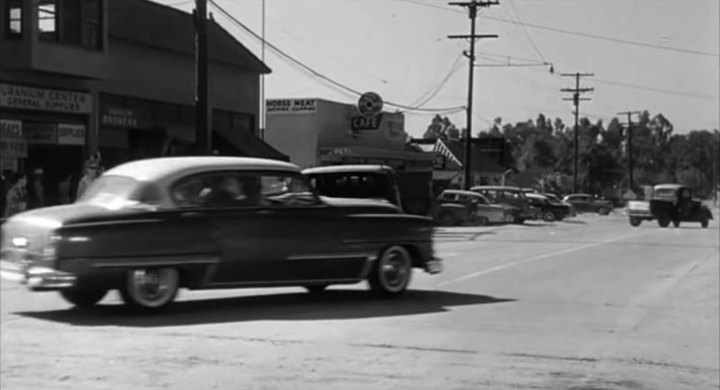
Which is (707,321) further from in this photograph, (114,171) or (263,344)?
(114,171)

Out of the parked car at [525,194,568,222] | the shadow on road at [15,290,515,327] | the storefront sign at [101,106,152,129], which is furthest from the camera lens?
the parked car at [525,194,568,222]

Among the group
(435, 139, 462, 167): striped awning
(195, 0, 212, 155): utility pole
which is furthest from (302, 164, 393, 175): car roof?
(195, 0, 212, 155): utility pole

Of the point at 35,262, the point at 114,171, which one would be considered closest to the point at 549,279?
the point at 114,171

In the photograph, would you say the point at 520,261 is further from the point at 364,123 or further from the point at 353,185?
the point at 364,123

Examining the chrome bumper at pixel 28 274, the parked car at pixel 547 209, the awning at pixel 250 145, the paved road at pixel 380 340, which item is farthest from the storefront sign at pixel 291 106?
A: the parked car at pixel 547 209

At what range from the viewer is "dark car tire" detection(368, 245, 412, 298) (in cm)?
851

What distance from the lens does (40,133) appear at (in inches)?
161

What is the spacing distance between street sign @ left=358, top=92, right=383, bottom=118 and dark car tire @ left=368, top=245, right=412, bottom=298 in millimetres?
4666

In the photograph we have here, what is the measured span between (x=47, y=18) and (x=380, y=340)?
15.9 feet

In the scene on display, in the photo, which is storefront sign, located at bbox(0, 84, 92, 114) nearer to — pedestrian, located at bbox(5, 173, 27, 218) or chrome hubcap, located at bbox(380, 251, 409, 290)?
pedestrian, located at bbox(5, 173, 27, 218)

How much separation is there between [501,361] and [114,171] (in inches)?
163

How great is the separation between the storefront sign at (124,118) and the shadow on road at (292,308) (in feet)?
6.64

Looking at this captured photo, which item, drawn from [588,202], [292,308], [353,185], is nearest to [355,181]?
[353,185]

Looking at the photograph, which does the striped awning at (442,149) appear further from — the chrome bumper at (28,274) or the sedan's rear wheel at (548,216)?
the sedan's rear wheel at (548,216)
